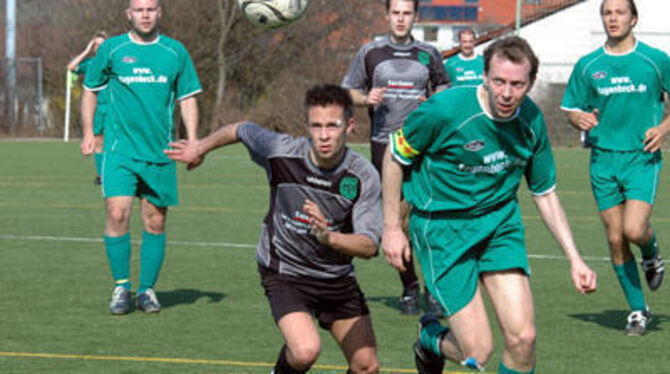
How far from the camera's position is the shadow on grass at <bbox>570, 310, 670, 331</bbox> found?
27.5ft

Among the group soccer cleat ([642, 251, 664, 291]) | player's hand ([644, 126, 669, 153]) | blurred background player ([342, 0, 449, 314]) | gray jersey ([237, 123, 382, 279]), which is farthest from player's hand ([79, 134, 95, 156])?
soccer cleat ([642, 251, 664, 291])

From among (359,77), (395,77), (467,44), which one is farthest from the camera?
(467,44)

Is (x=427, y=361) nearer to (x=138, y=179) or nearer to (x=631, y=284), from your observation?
(x=631, y=284)

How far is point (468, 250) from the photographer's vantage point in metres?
5.78

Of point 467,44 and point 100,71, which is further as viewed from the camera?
point 467,44

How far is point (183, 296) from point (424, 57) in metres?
2.55

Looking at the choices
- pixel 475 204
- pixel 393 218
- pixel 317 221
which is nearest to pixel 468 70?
pixel 475 204

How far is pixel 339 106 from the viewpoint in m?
5.84

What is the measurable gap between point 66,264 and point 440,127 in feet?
20.5

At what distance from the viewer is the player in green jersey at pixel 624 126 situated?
26.8 feet

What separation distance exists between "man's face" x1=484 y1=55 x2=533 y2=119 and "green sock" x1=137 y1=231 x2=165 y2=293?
13.3ft

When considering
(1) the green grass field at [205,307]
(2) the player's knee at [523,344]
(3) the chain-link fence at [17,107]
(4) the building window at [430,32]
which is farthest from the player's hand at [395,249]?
(4) the building window at [430,32]

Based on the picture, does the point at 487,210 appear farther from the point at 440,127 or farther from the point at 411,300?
the point at 411,300

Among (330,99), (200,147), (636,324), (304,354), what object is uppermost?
(330,99)
